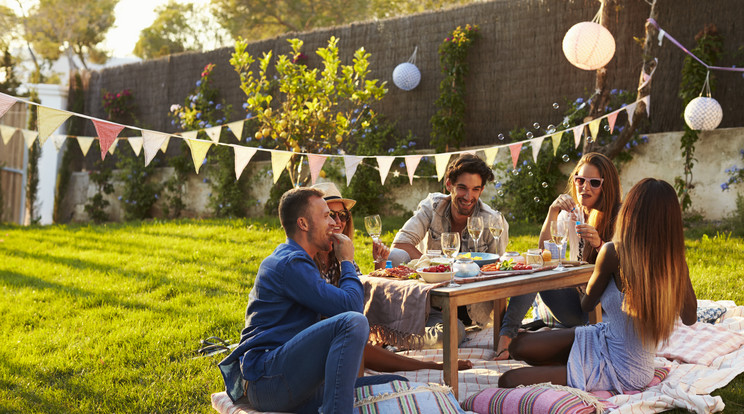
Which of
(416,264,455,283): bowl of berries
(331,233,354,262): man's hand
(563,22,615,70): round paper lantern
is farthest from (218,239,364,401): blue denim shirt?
(563,22,615,70): round paper lantern

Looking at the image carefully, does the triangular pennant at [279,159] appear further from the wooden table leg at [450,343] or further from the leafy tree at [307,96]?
the leafy tree at [307,96]

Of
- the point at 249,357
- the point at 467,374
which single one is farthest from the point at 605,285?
the point at 249,357

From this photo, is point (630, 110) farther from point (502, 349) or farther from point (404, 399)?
point (404, 399)

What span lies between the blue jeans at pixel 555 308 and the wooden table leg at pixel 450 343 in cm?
115

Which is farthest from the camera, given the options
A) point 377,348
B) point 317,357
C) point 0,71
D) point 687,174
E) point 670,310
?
point 0,71

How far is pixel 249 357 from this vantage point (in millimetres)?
2604

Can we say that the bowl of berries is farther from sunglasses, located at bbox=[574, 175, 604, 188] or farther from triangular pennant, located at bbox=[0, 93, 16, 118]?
triangular pennant, located at bbox=[0, 93, 16, 118]

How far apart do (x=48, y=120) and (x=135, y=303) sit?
200 cm

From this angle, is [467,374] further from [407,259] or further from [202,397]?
[202,397]

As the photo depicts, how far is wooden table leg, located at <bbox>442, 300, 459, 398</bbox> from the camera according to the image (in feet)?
8.88

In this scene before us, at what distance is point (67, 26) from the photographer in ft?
70.8

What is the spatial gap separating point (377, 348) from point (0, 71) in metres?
11.3

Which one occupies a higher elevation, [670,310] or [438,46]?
[438,46]

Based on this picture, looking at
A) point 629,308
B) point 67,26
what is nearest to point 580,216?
point 629,308
